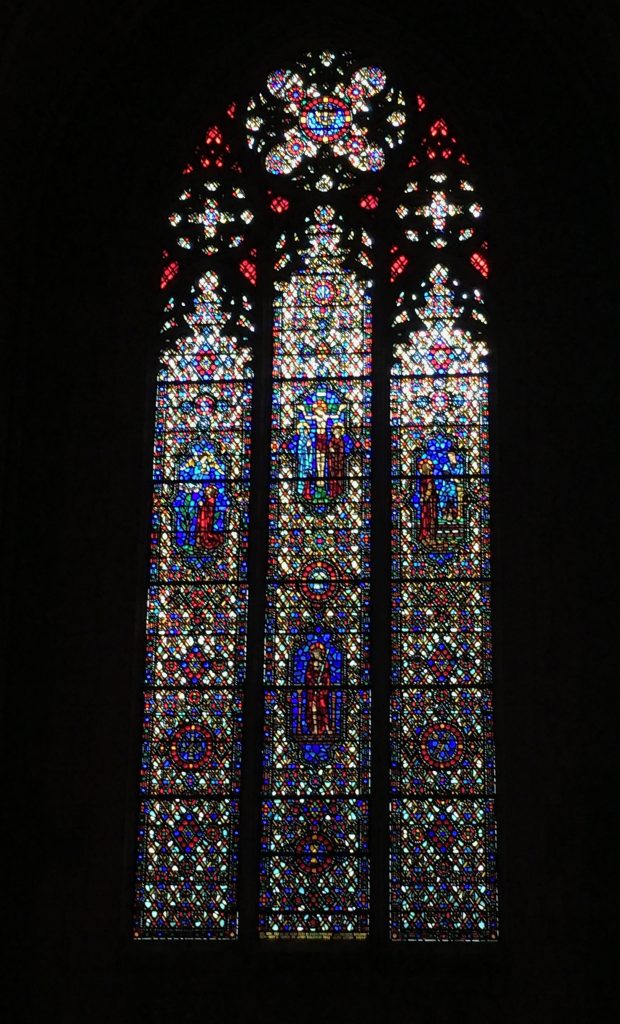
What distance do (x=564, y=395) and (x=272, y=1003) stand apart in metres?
3.25

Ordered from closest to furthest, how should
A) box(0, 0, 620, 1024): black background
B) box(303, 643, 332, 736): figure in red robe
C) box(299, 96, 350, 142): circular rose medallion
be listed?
box(0, 0, 620, 1024): black background < box(303, 643, 332, 736): figure in red robe < box(299, 96, 350, 142): circular rose medallion

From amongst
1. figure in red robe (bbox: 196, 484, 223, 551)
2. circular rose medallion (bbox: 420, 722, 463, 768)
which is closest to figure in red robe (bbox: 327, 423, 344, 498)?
figure in red robe (bbox: 196, 484, 223, 551)

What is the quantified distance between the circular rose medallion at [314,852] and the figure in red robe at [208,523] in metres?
1.58

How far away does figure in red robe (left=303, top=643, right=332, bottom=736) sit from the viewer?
8352 millimetres

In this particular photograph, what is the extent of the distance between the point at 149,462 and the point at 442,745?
83.1 inches

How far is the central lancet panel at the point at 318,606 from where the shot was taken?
26.6ft

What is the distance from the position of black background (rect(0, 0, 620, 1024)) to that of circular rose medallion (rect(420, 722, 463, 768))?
9.2 inches

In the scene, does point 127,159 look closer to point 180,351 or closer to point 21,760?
point 180,351

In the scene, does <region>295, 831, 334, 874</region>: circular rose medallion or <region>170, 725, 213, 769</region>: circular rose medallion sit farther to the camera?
<region>170, 725, 213, 769</region>: circular rose medallion

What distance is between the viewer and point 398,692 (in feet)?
27.4

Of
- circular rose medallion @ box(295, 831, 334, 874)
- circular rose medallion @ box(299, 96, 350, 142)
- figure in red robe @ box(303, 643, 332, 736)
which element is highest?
circular rose medallion @ box(299, 96, 350, 142)

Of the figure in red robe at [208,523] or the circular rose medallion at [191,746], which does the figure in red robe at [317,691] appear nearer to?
the circular rose medallion at [191,746]

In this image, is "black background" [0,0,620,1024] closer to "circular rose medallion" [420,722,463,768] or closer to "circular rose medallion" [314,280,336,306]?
"circular rose medallion" [420,722,463,768]

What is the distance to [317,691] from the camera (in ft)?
27.6
